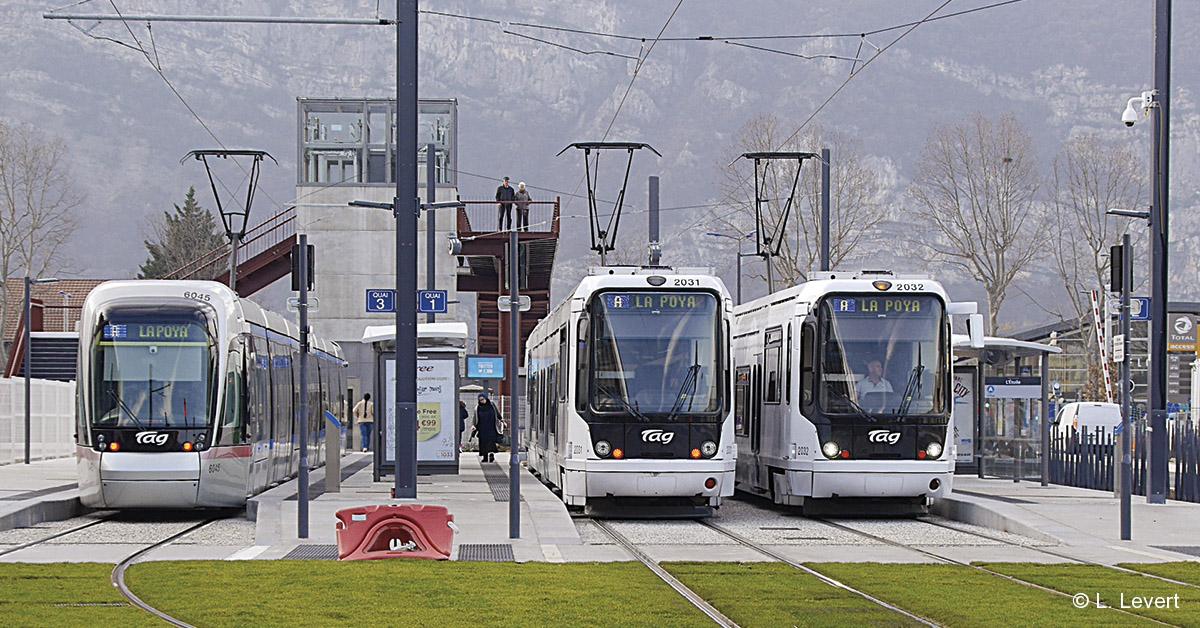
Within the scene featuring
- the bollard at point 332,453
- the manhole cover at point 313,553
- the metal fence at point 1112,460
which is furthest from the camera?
the metal fence at point 1112,460

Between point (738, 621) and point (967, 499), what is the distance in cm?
1319

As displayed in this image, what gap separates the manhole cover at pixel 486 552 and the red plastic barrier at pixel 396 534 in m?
0.32

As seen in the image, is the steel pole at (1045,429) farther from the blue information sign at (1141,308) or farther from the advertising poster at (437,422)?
the advertising poster at (437,422)

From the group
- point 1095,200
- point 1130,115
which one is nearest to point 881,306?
point 1130,115

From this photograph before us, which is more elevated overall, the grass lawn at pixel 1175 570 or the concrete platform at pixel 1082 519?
the grass lawn at pixel 1175 570

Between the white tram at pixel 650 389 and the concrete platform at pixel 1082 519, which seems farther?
the white tram at pixel 650 389

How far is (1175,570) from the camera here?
54.0 feet

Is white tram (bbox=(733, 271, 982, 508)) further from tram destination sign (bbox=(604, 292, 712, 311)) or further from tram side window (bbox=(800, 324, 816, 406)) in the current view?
tram destination sign (bbox=(604, 292, 712, 311))

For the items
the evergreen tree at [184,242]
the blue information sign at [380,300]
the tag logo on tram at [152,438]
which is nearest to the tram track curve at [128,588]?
the tag logo on tram at [152,438]

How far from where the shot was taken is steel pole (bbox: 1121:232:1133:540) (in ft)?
65.3

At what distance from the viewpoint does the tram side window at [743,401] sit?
2808 centimetres

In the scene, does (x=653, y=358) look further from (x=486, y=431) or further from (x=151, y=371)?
(x=486, y=431)

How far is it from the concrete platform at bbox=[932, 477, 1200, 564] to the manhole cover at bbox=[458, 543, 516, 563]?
19.4 ft

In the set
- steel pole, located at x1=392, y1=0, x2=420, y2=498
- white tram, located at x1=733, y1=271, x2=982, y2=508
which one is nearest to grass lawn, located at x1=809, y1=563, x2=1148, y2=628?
white tram, located at x1=733, y1=271, x2=982, y2=508
